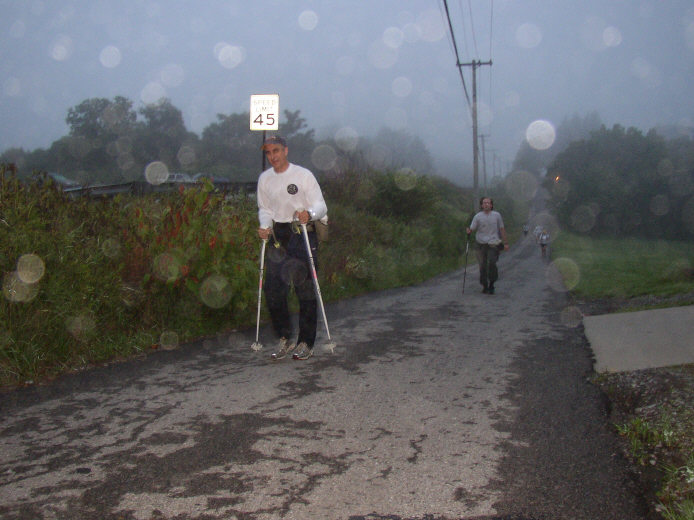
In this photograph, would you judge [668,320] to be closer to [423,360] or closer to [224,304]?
[423,360]

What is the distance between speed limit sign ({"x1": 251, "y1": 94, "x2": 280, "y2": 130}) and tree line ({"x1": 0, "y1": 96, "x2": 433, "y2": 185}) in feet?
176

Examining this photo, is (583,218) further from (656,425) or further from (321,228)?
(656,425)

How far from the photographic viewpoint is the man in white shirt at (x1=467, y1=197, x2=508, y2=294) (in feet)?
43.1

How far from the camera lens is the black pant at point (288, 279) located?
6.43m

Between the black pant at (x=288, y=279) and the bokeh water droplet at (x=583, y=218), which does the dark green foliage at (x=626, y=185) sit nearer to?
the bokeh water droplet at (x=583, y=218)

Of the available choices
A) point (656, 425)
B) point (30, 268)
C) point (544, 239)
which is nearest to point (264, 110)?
point (30, 268)

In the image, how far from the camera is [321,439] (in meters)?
4.02

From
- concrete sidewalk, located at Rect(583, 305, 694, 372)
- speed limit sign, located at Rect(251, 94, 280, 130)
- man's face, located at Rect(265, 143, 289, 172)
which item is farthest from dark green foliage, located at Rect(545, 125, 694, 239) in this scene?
man's face, located at Rect(265, 143, 289, 172)

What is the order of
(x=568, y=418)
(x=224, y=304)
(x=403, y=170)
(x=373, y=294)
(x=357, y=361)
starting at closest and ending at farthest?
(x=568, y=418), (x=357, y=361), (x=224, y=304), (x=373, y=294), (x=403, y=170)

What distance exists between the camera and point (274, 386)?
5.30 m

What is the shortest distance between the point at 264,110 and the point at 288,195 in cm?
513

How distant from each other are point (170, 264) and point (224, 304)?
1033 millimetres

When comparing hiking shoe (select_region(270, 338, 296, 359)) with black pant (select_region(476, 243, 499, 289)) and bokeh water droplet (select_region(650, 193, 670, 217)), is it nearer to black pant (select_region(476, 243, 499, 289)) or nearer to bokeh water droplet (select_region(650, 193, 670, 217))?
black pant (select_region(476, 243, 499, 289))

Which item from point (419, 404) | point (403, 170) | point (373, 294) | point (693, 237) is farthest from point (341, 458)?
point (693, 237)
